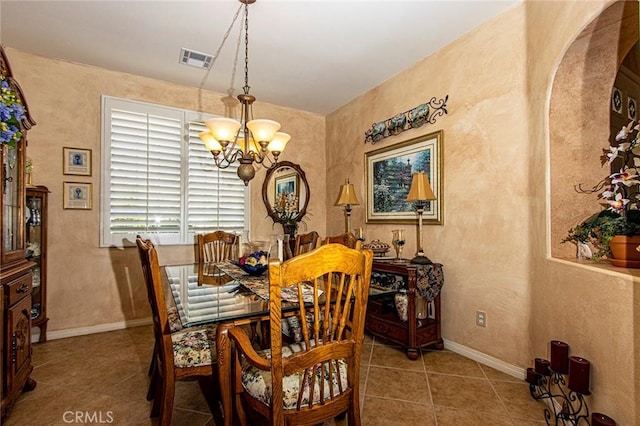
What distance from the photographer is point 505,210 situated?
2.45 metres

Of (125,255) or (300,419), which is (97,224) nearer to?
(125,255)

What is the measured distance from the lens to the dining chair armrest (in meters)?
1.29

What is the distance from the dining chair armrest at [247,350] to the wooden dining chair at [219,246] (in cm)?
191

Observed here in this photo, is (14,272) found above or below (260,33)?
below

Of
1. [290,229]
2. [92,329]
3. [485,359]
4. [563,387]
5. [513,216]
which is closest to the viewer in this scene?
[563,387]

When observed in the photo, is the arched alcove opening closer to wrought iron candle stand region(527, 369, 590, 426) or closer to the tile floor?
wrought iron candle stand region(527, 369, 590, 426)

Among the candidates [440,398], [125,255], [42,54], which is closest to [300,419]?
[440,398]

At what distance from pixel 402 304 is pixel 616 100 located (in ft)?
6.99

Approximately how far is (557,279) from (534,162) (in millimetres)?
825

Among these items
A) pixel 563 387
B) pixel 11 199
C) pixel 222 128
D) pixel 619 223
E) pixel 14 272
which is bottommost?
pixel 563 387

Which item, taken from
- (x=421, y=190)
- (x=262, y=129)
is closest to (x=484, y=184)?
(x=421, y=190)

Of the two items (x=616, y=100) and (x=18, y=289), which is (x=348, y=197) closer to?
(x=616, y=100)

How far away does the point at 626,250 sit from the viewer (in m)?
1.62

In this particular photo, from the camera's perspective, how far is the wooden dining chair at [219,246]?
327 centimetres
